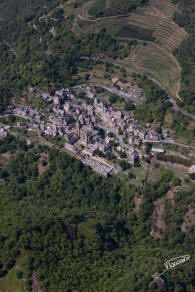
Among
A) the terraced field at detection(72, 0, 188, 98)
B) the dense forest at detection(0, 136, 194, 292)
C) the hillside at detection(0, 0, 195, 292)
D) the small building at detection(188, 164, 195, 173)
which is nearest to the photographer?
the dense forest at detection(0, 136, 194, 292)

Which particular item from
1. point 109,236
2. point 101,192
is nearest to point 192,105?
point 101,192

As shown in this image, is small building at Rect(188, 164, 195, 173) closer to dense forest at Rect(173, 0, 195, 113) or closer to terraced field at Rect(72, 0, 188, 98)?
dense forest at Rect(173, 0, 195, 113)

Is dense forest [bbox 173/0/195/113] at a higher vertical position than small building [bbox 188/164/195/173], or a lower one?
higher

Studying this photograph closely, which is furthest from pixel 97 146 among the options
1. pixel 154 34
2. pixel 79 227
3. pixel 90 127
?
pixel 154 34

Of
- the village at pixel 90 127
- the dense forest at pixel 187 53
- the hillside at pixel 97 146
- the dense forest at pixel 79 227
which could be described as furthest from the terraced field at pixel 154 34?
the dense forest at pixel 79 227

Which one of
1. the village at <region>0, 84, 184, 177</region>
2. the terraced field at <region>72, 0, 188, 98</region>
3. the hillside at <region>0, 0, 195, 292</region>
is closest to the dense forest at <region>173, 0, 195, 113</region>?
the hillside at <region>0, 0, 195, 292</region>

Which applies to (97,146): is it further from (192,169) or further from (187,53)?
(187,53)
